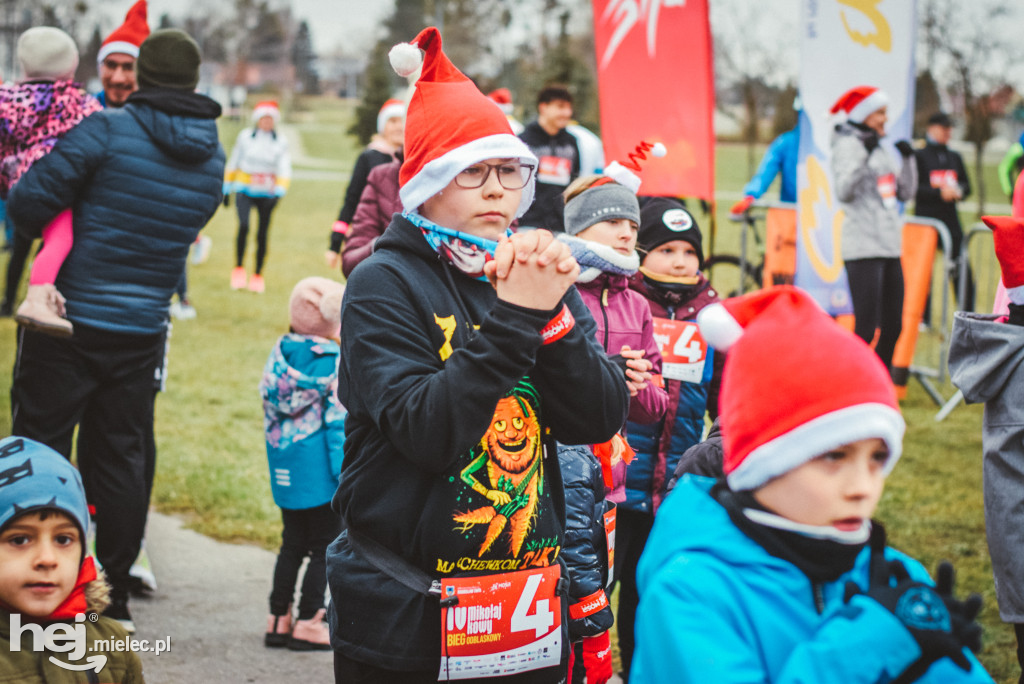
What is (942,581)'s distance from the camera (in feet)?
5.45

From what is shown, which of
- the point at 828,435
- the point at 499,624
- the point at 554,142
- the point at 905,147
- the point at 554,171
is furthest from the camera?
the point at 905,147

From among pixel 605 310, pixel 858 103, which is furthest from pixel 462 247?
pixel 858 103

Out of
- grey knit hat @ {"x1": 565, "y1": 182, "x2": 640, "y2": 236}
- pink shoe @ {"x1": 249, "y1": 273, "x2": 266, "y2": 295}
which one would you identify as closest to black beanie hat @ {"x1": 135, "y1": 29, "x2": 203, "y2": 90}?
grey knit hat @ {"x1": 565, "y1": 182, "x2": 640, "y2": 236}

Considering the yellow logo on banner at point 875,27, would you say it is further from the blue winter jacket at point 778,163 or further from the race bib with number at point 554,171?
the race bib with number at point 554,171

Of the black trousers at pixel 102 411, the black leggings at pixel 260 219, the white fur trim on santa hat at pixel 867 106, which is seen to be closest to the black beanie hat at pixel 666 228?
the black trousers at pixel 102 411

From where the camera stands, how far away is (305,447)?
165 inches

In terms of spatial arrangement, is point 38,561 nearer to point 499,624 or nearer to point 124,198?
point 499,624

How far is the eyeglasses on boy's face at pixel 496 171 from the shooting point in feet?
7.38

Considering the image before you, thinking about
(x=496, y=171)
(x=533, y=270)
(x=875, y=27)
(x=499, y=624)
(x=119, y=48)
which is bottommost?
(x=499, y=624)

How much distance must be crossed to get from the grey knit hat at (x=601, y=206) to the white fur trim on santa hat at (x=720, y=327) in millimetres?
1730

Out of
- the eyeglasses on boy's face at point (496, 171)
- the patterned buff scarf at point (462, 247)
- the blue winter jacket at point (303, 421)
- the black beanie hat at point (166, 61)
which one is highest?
the black beanie hat at point (166, 61)

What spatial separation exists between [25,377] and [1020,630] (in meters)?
3.48

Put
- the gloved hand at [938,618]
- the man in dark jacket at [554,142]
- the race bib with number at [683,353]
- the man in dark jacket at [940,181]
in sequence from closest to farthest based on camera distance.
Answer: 1. the gloved hand at [938,618]
2. the race bib with number at [683,353]
3. the man in dark jacket at [554,142]
4. the man in dark jacket at [940,181]

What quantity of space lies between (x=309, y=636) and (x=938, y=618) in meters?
3.10
